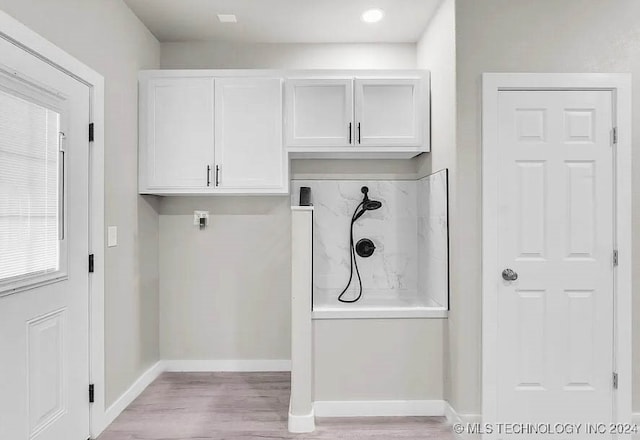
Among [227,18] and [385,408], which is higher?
[227,18]

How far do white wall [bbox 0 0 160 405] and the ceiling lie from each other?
0.23 metres

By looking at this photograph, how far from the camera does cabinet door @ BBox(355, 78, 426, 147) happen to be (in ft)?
10.1

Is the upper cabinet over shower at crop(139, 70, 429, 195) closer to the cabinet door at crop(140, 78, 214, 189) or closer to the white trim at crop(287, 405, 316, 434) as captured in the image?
the cabinet door at crop(140, 78, 214, 189)

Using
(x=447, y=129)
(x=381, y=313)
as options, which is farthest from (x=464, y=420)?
(x=447, y=129)

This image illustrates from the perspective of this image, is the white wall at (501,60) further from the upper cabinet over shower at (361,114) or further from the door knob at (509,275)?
the upper cabinet over shower at (361,114)

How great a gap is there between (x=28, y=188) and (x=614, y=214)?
3124mm

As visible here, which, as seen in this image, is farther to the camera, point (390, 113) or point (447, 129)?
point (390, 113)

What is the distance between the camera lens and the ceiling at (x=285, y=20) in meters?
2.90

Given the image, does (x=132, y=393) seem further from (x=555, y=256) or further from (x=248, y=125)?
(x=555, y=256)

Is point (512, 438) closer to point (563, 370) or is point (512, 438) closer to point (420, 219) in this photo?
point (563, 370)

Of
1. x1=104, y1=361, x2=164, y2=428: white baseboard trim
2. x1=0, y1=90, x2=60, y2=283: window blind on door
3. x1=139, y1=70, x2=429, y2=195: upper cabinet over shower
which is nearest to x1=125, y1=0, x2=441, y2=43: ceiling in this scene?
x1=139, y1=70, x2=429, y2=195: upper cabinet over shower

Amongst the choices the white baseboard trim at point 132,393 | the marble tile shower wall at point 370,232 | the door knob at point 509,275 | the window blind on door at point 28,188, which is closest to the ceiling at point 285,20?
the marble tile shower wall at point 370,232

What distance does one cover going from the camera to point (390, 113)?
3.09 metres

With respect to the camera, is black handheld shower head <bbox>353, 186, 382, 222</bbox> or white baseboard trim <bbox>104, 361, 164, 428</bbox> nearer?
white baseboard trim <bbox>104, 361, 164, 428</bbox>
